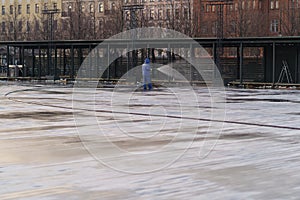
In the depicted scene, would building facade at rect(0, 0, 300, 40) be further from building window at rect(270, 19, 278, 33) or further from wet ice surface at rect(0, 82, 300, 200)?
wet ice surface at rect(0, 82, 300, 200)

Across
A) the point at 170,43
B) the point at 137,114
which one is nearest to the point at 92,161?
the point at 137,114

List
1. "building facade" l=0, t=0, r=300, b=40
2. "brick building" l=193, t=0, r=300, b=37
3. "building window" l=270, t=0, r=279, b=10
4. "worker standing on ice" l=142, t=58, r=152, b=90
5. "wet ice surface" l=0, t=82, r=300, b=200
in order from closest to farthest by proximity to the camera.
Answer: "wet ice surface" l=0, t=82, r=300, b=200 → "worker standing on ice" l=142, t=58, r=152, b=90 → "building facade" l=0, t=0, r=300, b=40 → "brick building" l=193, t=0, r=300, b=37 → "building window" l=270, t=0, r=279, b=10

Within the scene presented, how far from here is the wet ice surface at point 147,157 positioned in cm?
792

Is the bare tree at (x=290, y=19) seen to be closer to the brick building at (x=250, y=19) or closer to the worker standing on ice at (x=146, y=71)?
the brick building at (x=250, y=19)

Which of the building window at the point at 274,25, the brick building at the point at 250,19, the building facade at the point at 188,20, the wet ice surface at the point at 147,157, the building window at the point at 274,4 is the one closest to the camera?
the wet ice surface at the point at 147,157

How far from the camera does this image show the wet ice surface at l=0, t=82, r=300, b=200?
7.92 m

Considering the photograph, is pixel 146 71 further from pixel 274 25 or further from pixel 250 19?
pixel 274 25

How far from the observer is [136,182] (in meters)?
8.40

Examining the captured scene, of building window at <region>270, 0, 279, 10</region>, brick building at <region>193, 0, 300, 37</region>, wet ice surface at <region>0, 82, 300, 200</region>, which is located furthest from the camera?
building window at <region>270, 0, 279, 10</region>

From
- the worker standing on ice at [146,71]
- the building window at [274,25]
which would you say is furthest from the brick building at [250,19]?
the worker standing on ice at [146,71]

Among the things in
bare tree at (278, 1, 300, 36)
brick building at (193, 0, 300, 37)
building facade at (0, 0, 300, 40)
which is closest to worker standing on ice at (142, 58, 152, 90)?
building facade at (0, 0, 300, 40)

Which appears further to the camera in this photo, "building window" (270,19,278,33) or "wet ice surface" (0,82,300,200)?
"building window" (270,19,278,33)

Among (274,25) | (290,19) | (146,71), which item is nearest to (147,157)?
(146,71)

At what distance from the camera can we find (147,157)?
1053 centimetres
